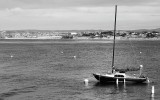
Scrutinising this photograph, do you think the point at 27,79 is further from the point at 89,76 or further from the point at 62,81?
the point at 89,76

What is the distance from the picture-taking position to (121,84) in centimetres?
7969

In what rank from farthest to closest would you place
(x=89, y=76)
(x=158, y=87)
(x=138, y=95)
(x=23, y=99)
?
(x=89, y=76) < (x=158, y=87) < (x=138, y=95) < (x=23, y=99)

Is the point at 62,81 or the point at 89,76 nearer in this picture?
the point at 62,81

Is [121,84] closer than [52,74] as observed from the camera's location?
Yes

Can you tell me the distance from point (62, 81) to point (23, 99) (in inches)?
908

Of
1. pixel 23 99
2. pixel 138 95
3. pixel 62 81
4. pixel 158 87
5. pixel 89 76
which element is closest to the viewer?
pixel 23 99

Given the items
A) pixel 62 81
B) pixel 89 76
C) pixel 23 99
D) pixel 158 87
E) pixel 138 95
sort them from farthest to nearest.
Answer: pixel 89 76, pixel 62 81, pixel 158 87, pixel 138 95, pixel 23 99

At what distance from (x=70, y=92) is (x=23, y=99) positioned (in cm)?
1116

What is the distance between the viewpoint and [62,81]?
3369 inches

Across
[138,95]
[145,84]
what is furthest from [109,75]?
[138,95]

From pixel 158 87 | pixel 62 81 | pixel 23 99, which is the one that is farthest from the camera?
pixel 62 81

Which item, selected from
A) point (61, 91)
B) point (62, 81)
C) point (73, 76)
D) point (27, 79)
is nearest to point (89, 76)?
point (73, 76)

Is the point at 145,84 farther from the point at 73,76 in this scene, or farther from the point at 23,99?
the point at 23,99

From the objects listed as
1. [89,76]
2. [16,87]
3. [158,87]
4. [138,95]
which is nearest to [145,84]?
[158,87]
